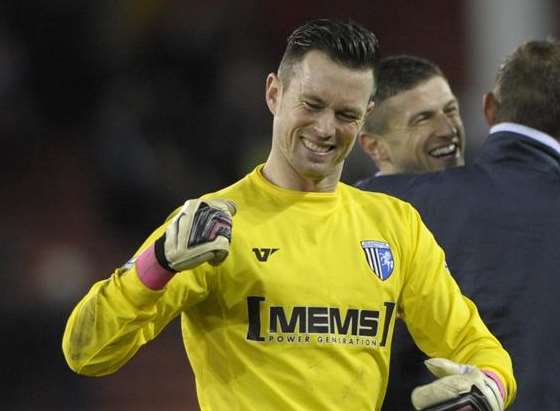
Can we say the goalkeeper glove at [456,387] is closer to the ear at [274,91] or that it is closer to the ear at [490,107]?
the ear at [274,91]

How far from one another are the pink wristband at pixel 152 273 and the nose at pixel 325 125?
0.49 meters

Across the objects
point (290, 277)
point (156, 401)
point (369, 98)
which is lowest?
point (156, 401)

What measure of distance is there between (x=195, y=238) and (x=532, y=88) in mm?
1584

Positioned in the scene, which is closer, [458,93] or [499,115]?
[499,115]

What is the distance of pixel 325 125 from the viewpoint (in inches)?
108

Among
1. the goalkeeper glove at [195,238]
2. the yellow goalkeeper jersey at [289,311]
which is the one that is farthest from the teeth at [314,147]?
the goalkeeper glove at [195,238]

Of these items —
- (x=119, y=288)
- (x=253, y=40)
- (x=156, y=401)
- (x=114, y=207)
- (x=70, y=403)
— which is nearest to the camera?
(x=119, y=288)

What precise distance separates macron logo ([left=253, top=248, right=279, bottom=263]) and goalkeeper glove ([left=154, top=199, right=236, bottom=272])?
8.8 inches

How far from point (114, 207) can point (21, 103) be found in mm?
932

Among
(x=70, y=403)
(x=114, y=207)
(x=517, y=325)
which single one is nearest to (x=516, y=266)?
(x=517, y=325)

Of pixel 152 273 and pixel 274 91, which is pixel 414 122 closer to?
pixel 274 91

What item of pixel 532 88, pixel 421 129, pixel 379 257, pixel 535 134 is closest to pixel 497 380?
pixel 379 257

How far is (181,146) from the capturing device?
812 centimetres

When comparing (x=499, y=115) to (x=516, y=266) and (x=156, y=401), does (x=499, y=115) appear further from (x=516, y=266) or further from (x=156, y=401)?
(x=156, y=401)
